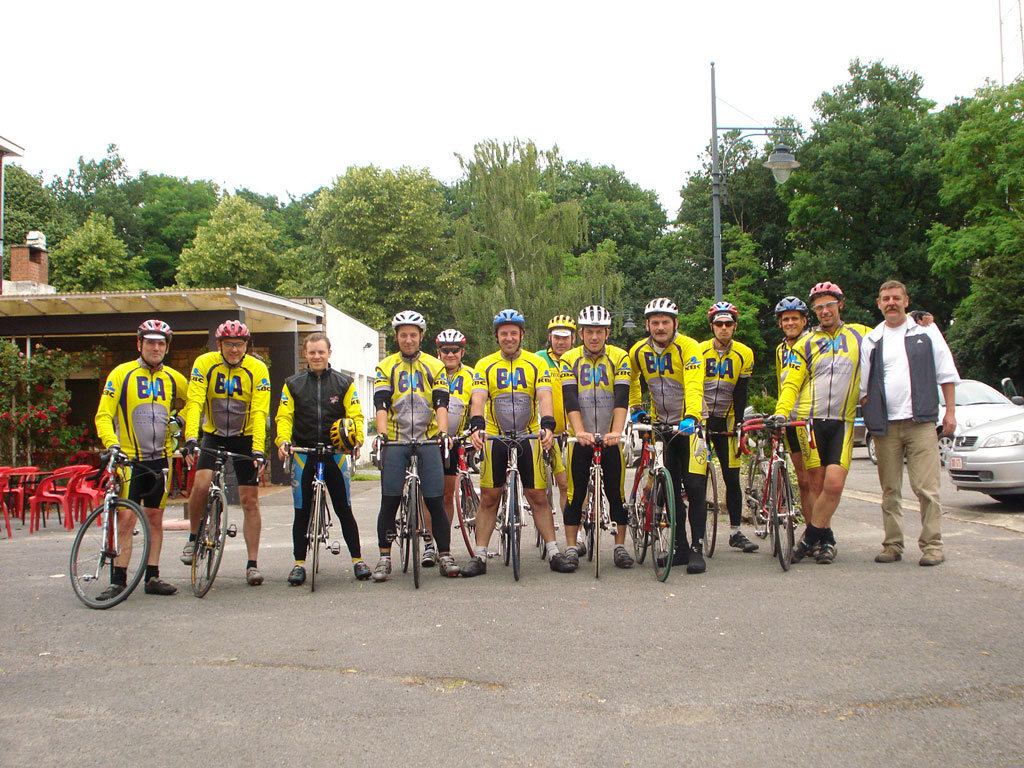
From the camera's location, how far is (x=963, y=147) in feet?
125

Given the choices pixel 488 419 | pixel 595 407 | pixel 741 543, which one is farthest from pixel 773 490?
pixel 488 419

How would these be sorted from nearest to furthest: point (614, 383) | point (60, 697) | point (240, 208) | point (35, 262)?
1. point (60, 697)
2. point (614, 383)
3. point (35, 262)
4. point (240, 208)

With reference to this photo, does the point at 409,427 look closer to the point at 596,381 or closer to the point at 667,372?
the point at 596,381

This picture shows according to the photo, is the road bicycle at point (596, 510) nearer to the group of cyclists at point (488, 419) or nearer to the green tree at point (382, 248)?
the group of cyclists at point (488, 419)

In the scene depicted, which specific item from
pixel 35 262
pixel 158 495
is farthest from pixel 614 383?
pixel 35 262

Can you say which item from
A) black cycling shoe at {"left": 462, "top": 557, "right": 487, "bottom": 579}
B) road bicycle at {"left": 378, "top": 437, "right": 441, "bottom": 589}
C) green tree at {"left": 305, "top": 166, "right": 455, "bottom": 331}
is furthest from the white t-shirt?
green tree at {"left": 305, "top": 166, "right": 455, "bottom": 331}

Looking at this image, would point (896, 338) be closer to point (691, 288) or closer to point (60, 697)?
point (60, 697)

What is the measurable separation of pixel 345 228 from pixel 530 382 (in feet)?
154

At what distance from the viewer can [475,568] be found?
8.03m

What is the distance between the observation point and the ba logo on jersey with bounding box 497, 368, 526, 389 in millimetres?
8164

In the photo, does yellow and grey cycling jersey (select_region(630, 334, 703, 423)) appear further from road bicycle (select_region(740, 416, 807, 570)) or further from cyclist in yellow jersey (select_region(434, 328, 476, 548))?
cyclist in yellow jersey (select_region(434, 328, 476, 548))

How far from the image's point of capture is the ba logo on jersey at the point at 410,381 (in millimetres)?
8064

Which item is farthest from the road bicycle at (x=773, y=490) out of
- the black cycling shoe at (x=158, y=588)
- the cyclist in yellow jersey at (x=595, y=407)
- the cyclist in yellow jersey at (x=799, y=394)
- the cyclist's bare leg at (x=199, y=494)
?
the black cycling shoe at (x=158, y=588)

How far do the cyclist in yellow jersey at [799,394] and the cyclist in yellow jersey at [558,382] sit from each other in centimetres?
196
